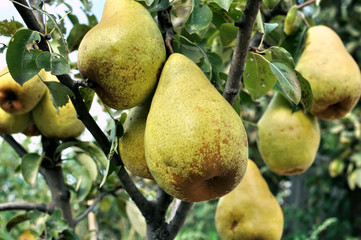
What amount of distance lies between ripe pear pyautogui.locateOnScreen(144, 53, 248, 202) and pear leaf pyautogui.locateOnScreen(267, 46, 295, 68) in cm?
21

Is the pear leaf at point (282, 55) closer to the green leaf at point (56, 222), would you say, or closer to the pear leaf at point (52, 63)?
the pear leaf at point (52, 63)

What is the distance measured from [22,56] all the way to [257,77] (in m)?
0.56

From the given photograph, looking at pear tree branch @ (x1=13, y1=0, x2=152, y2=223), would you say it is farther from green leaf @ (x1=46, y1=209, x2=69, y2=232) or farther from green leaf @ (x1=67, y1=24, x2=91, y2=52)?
green leaf @ (x1=46, y1=209, x2=69, y2=232)

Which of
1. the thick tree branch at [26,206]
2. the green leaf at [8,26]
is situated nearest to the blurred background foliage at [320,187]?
the thick tree branch at [26,206]

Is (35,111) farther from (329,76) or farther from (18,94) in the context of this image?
(329,76)

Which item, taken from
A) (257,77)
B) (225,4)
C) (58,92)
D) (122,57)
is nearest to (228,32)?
(257,77)

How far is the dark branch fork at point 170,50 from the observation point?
75 cm

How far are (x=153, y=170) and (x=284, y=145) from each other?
0.74m

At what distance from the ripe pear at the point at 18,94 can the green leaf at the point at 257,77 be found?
0.56 metres

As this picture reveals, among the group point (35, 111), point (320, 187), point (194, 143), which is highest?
point (194, 143)

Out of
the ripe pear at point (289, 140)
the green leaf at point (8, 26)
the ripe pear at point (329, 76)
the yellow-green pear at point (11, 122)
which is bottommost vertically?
the ripe pear at point (289, 140)

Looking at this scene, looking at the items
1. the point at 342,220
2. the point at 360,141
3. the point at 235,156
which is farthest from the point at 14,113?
the point at 342,220

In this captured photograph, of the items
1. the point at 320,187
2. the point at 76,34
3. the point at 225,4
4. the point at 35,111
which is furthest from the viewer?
the point at 320,187

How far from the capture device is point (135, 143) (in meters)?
0.86
